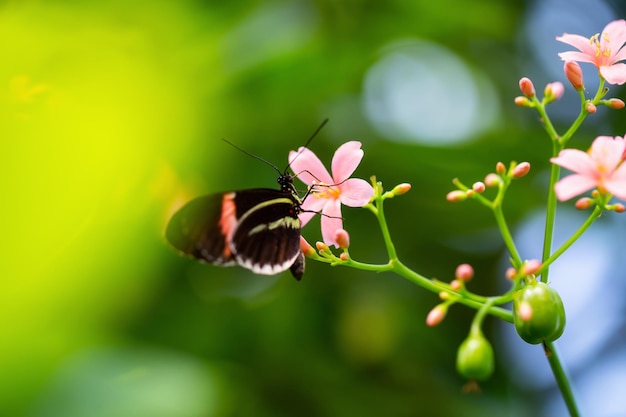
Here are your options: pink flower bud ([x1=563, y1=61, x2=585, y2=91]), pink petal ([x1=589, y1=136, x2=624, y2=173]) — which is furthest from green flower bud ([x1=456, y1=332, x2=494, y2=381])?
pink flower bud ([x1=563, y1=61, x2=585, y2=91])

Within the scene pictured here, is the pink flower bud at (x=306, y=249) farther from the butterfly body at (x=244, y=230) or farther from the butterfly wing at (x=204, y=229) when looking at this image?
the butterfly wing at (x=204, y=229)

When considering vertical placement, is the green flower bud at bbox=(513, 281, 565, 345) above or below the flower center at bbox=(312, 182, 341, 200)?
below

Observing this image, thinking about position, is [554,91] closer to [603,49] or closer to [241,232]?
[603,49]

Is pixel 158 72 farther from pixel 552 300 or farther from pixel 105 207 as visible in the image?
pixel 552 300

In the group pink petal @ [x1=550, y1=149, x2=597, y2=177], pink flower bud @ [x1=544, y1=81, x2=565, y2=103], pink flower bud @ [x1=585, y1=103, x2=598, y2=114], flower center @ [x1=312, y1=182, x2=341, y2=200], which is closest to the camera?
pink petal @ [x1=550, y1=149, x2=597, y2=177]

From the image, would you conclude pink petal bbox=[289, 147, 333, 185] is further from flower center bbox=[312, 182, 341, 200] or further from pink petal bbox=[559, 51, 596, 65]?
pink petal bbox=[559, 51, 596, 65]

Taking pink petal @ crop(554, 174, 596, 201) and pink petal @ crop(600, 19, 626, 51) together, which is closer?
pink petal @ crop(554, 174, 596, 201)

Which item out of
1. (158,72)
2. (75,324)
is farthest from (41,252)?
(158,72)

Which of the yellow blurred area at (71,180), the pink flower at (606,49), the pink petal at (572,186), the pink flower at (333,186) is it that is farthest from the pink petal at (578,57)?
the yellow blurred area at (71,180)
